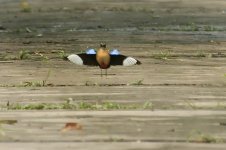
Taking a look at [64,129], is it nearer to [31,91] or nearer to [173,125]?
[173,125]

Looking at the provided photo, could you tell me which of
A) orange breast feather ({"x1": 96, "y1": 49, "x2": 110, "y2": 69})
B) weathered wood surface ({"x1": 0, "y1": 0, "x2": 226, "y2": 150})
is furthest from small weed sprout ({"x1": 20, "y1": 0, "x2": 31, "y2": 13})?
orange breast feather ({"x1": 96, "y1": 49, "x2": 110, "y2": 69})

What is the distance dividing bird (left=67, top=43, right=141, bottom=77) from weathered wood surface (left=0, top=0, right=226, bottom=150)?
82 millimetres

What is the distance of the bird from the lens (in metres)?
3.65

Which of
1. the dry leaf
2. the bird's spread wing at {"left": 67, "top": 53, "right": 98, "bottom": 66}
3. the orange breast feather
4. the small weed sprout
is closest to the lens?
the dry leaf

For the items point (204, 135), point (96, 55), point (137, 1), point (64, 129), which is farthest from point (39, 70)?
point (137, 1)

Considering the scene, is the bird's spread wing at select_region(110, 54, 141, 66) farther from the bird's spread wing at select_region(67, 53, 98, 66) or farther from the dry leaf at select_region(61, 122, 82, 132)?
the dry leaf at select_region(61, 122, 82, 132)

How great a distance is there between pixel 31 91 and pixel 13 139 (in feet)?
3.21

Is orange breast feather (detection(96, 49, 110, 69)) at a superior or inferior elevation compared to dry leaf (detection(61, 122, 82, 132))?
superior

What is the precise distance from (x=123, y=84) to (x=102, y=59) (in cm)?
20

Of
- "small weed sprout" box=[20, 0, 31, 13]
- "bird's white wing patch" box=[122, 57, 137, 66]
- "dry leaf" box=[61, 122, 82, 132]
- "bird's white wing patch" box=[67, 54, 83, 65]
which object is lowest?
"dry leaf" box=[61, 122, 82, 132]

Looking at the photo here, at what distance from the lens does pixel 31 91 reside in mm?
3428

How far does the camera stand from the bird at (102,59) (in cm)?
365

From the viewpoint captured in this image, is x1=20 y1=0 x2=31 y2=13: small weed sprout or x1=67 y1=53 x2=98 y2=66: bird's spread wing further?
x1=20 y1=0 x2=31 y2=13: small weed sprout

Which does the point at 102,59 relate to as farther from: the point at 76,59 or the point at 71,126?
the point at 71,126
